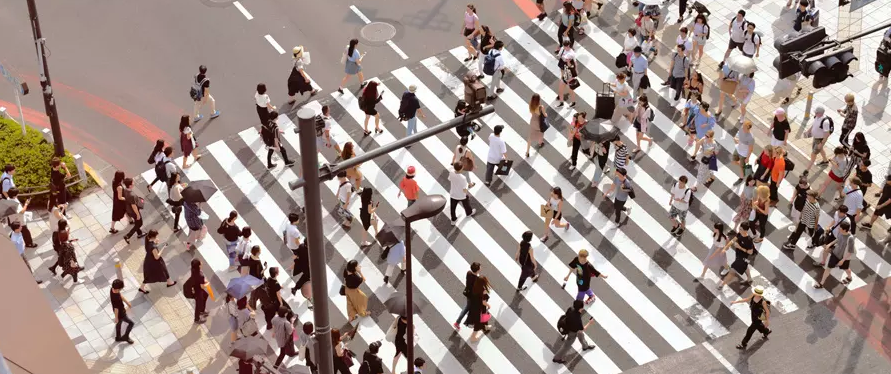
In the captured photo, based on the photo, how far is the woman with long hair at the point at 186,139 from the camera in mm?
25062

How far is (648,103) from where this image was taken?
26.7 meters

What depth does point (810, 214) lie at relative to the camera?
76.4 ft

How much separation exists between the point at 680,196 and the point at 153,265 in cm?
978

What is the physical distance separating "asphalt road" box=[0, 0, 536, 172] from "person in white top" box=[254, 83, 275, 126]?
3.81ft

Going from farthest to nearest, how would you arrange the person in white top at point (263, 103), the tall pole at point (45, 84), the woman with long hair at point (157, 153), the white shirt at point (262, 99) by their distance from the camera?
1. the white shirt at point (262, 99)
2. the person in white top at point (263, 103)
3. the woman with long hair at point (157, 153)
4. the tall pole at point (45, 84)

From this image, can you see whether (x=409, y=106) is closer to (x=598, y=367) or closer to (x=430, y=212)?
(x=598, y=367)

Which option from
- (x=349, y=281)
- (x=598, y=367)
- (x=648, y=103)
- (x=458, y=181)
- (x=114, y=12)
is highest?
(x=114, y=12)

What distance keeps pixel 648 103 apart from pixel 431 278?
21.0 feet

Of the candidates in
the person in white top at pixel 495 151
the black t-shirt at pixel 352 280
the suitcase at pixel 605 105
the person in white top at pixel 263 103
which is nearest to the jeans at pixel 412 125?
the person in white top at pixel 495 151

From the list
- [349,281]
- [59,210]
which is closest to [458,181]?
[349,281]

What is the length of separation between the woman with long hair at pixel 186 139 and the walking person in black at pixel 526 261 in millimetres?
7083

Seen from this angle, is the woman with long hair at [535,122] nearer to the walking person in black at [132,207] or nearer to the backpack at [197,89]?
the backpack at [197,89]

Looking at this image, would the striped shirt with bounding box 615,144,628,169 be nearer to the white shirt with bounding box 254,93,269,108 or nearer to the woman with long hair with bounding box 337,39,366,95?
the woman with long hair with bounding box 337,39,366,95

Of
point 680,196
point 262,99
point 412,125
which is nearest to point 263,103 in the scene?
point 262,99
